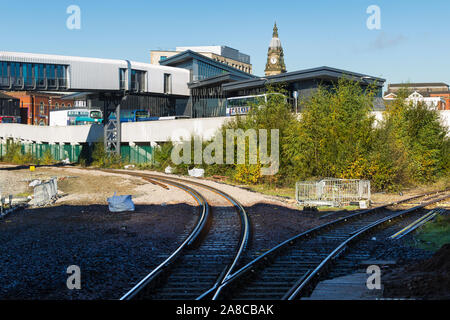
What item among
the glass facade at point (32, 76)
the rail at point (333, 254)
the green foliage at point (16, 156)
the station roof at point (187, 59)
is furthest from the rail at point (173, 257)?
the green foliage at point (16, 156)

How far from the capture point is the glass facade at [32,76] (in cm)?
4022

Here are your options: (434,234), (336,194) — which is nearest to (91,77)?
(336,194)

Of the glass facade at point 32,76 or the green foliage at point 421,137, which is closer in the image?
the green foliage at point 421,137

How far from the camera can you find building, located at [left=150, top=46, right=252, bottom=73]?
11862 centimetres

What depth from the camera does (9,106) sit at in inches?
3728

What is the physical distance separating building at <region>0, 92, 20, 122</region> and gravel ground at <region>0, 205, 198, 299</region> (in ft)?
284

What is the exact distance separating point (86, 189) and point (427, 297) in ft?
76.9

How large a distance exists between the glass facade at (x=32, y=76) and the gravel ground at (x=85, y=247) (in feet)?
90.4

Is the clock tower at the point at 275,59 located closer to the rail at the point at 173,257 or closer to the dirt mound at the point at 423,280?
the rail at the point at 173,257

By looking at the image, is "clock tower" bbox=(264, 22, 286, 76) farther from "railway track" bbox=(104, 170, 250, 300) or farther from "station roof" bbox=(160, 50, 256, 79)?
"railway track" bbox=(104, 170, 250, 300)

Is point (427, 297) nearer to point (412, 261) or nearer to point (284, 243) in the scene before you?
point (412, 261)

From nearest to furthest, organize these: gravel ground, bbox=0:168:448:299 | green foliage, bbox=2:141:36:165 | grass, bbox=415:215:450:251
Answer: gravel ground, bbox=0:168:448:299, grass, bbox=415:215:450:251, green foliage, bbox=2:141:36:165

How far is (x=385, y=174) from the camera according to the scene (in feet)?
77.2

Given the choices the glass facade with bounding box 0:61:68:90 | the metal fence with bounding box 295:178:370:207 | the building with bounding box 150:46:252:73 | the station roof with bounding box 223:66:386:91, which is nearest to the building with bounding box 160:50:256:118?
the station roof with bounding box 223:66:386:91
